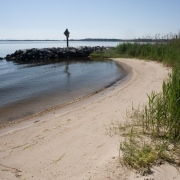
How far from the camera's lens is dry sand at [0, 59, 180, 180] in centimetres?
304

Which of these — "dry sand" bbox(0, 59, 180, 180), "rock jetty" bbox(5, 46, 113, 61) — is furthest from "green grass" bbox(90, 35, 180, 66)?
"dry sand" bbox(0, 59, 180, 180)

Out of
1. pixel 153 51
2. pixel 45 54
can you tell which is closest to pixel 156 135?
pixel 153 51

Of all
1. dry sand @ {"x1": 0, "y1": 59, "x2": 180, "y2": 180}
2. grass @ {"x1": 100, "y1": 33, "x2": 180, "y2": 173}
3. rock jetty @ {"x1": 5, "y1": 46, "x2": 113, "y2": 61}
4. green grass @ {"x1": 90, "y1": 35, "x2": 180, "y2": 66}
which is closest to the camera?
dry sand @ {"x1": 0, "y1": 59, "x2": 180, "y2": 180}

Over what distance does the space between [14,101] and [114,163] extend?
692cm

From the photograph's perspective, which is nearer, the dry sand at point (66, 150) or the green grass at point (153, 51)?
the dry sand at point (66, 150)

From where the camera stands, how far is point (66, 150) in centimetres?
389

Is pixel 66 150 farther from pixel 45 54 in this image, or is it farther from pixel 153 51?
pixel 45 54

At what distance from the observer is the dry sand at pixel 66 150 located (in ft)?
9.96

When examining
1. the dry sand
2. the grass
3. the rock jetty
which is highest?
the rock jetty

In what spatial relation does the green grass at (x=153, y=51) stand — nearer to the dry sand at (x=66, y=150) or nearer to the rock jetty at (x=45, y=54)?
the rock jetty at (x=45, y=54)

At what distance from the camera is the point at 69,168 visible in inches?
128

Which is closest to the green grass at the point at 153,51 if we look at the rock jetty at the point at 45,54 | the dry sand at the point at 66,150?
the rock jetty at the point at 45,54

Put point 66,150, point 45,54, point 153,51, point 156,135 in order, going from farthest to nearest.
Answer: point 45,54
point 153,51
point 156,135
point 66,150

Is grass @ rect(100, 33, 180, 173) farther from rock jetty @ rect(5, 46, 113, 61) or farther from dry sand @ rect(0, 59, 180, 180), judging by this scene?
rock jetty @ rect(5, 46, 113, 61)
